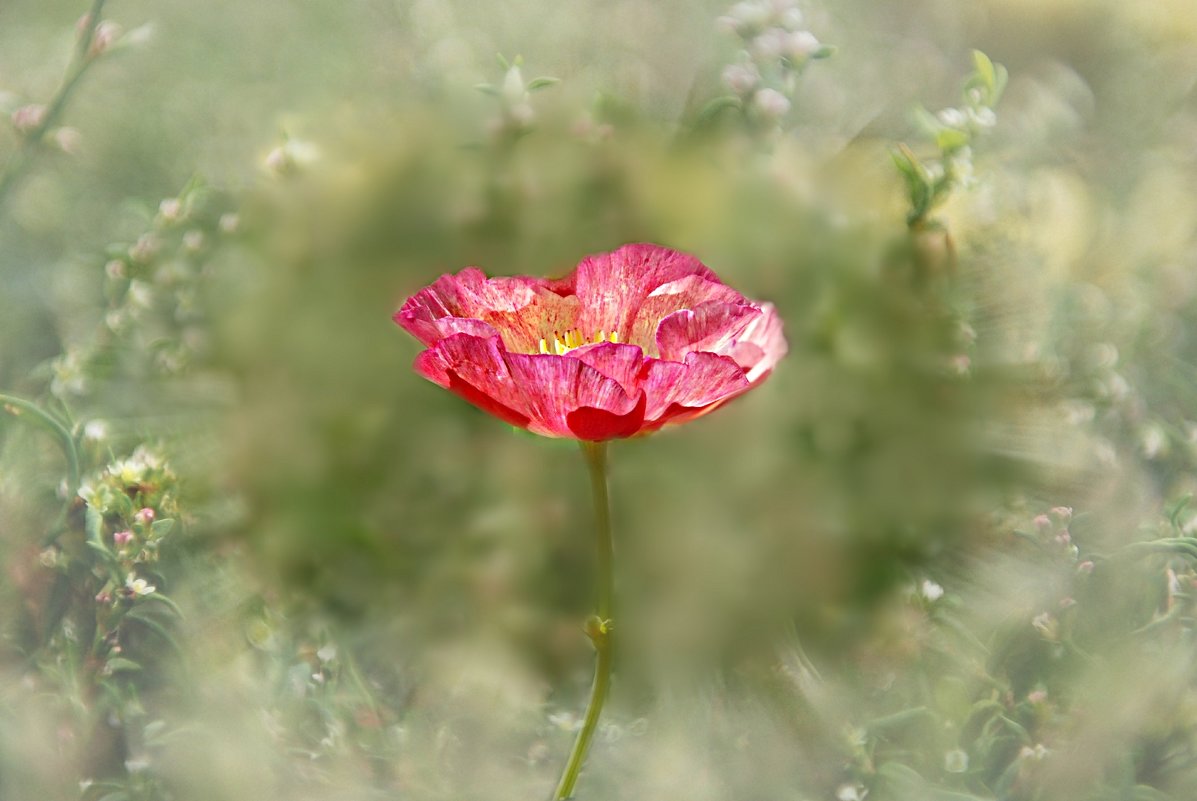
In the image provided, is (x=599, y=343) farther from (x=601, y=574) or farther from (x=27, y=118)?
(x=27, y=118)

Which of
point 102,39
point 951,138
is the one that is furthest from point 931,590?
point 102,39

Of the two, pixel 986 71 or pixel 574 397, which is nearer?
pixel 574 397

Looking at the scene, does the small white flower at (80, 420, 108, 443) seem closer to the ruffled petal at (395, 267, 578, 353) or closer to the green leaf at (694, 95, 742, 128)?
the ruffled petal at (395, 267, 578, 353)

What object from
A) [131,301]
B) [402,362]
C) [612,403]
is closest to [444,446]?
[402,362]

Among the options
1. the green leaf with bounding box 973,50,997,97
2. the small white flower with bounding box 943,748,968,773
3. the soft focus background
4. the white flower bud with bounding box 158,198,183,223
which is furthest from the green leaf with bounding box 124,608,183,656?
the green leaf with bounding box 973,50,997,97

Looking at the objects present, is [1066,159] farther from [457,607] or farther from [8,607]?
[8,607]

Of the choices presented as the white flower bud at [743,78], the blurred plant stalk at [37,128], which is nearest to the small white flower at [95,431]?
the blurred plant stalk at [37,128]
